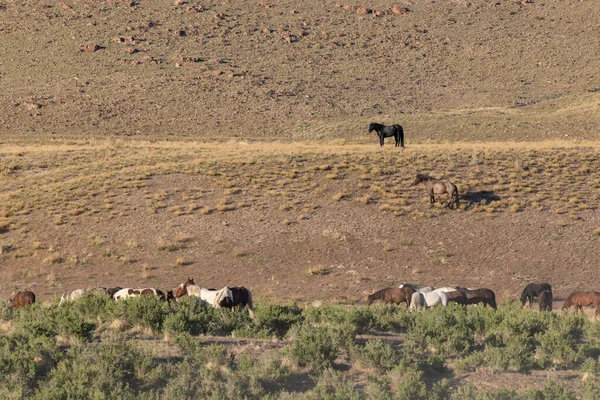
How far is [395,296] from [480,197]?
44.5 ft

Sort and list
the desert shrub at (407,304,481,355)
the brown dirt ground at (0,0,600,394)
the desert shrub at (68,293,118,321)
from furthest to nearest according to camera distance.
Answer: the brown dirt ground at (0,0,600,394) → the desert shrub at (68,293,118,321) → the desert shrub at (407,304,481,355)

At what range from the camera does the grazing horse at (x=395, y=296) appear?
64.1 feet

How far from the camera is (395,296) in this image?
19719 mm

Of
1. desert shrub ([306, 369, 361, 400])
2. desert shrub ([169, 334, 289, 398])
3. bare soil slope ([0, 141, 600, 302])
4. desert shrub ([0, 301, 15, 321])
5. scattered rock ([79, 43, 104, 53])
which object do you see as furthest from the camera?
scattered rock ([79, 43, 104, 53])

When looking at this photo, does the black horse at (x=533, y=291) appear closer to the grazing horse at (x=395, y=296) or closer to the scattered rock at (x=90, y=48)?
the grazing horse at (x=395, y=296)

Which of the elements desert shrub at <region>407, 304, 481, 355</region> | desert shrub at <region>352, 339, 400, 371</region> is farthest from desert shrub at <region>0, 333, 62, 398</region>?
desert shrub at <region>407, 304, 481, 355</region>

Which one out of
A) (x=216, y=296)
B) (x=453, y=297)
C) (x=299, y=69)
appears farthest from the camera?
(x=299, y=69)

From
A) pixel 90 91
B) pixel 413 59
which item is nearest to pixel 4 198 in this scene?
pixel 90 91

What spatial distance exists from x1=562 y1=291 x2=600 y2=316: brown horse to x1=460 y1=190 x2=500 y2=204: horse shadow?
39.3 ft

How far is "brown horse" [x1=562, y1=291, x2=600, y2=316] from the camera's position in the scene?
18969 mm

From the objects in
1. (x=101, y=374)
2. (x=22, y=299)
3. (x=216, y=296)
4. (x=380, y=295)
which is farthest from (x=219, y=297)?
(x=101, y=374)

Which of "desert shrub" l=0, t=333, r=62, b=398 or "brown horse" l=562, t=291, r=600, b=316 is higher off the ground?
"desert shrub" l=0, t=333, r=62, b=398

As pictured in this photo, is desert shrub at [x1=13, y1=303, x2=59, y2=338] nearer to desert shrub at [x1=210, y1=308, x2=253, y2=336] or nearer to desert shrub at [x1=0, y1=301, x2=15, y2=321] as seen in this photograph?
desert shrub at [x1=0, y1=301, x2=15, y2=321]

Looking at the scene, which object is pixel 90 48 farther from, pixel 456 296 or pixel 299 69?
pixel 456 296
